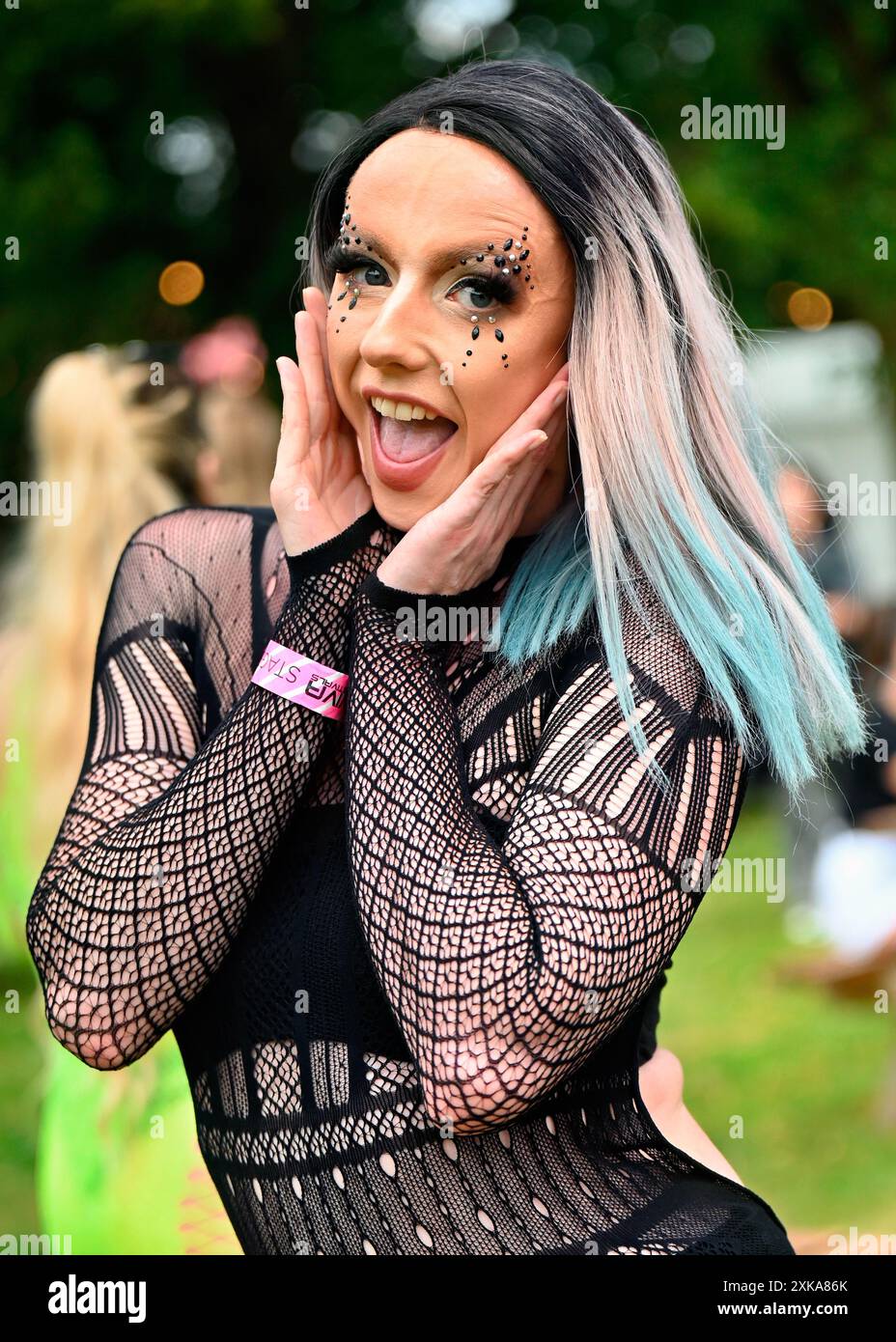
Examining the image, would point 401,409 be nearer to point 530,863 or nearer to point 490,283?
point 490,283

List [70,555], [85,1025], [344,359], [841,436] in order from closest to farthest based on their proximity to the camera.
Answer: [85,1025] < [344,359] < [70,555] < [841,436]

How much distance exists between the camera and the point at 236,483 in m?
4.55

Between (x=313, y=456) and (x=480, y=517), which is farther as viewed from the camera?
(x=313, y=456)

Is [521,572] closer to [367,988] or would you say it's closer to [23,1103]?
[367,988]

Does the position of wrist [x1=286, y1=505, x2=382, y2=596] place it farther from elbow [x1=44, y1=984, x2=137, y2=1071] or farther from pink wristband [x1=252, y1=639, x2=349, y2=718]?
elbow [x1=44, y1=984, x2=137, y2=1071]

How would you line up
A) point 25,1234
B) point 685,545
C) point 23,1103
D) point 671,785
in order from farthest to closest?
point 23,1103 < point 25,1234 < point 685,545 < point 671,785

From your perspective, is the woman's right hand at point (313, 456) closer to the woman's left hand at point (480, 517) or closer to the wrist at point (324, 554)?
the wrist at point (324, 554)

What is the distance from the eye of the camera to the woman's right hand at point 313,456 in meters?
2.01

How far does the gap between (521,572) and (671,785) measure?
0.39 meters

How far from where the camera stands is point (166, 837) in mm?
1873

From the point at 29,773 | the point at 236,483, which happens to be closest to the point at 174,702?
the point at 29,773

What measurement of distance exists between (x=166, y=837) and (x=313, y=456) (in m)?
0.55

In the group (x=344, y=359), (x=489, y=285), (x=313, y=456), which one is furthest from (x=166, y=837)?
(x=489, y=285)

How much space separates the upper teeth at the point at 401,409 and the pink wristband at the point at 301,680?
33 centimetres
